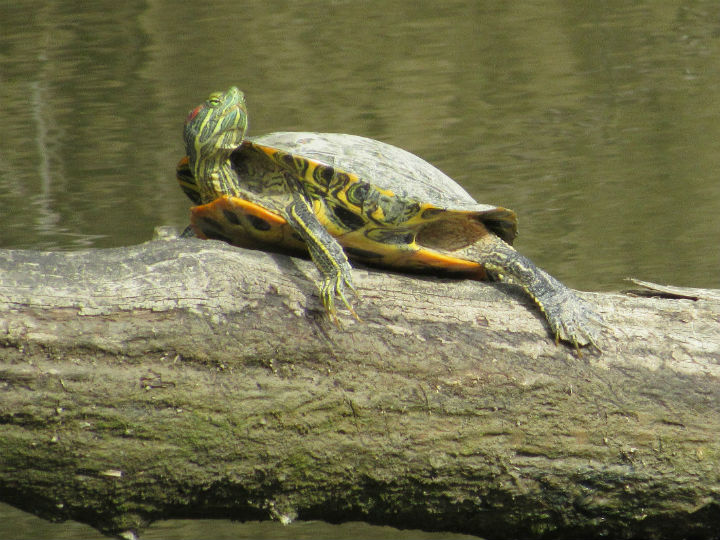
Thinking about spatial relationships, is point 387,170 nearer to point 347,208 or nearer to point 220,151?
point 347,208

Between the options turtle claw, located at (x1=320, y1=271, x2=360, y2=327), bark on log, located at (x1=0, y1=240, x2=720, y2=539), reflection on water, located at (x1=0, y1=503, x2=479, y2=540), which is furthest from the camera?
reflection on water, located at (x1=0, y1=503, x2=479, y2=540)

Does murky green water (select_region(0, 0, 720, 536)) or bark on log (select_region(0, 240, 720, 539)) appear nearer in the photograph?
bark on log (select_region(0, 240, 720, 539))

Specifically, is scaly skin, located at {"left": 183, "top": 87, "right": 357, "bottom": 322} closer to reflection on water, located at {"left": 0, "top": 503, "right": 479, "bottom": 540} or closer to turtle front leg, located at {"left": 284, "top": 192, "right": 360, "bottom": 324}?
turtle front leg, located at {"left": 284, "top": 192, "right": 360, "bottom": 324}

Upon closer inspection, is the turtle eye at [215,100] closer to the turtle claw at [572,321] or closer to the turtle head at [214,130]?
the turtle head at [214,130]

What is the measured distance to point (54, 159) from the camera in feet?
17.1

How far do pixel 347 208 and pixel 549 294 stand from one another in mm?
577

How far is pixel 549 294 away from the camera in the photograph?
198 centimetres

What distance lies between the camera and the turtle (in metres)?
2.02

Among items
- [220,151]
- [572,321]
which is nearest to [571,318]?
[572,321]

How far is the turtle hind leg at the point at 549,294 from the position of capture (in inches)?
74.7

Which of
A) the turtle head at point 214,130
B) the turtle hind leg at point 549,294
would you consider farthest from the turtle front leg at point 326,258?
the turtle hind leg at point 549,294

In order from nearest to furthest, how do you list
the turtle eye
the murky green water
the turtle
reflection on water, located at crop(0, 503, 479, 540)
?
the turtle < the turtle eye < reflection on water, located at crop(0, 503, 479, 540) < the murky green water

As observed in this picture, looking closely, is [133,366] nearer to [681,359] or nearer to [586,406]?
[586,406]

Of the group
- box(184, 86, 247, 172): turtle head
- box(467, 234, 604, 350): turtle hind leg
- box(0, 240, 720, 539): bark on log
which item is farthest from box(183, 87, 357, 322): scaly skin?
box(467, 234, 604, 350): turtle hind leg
